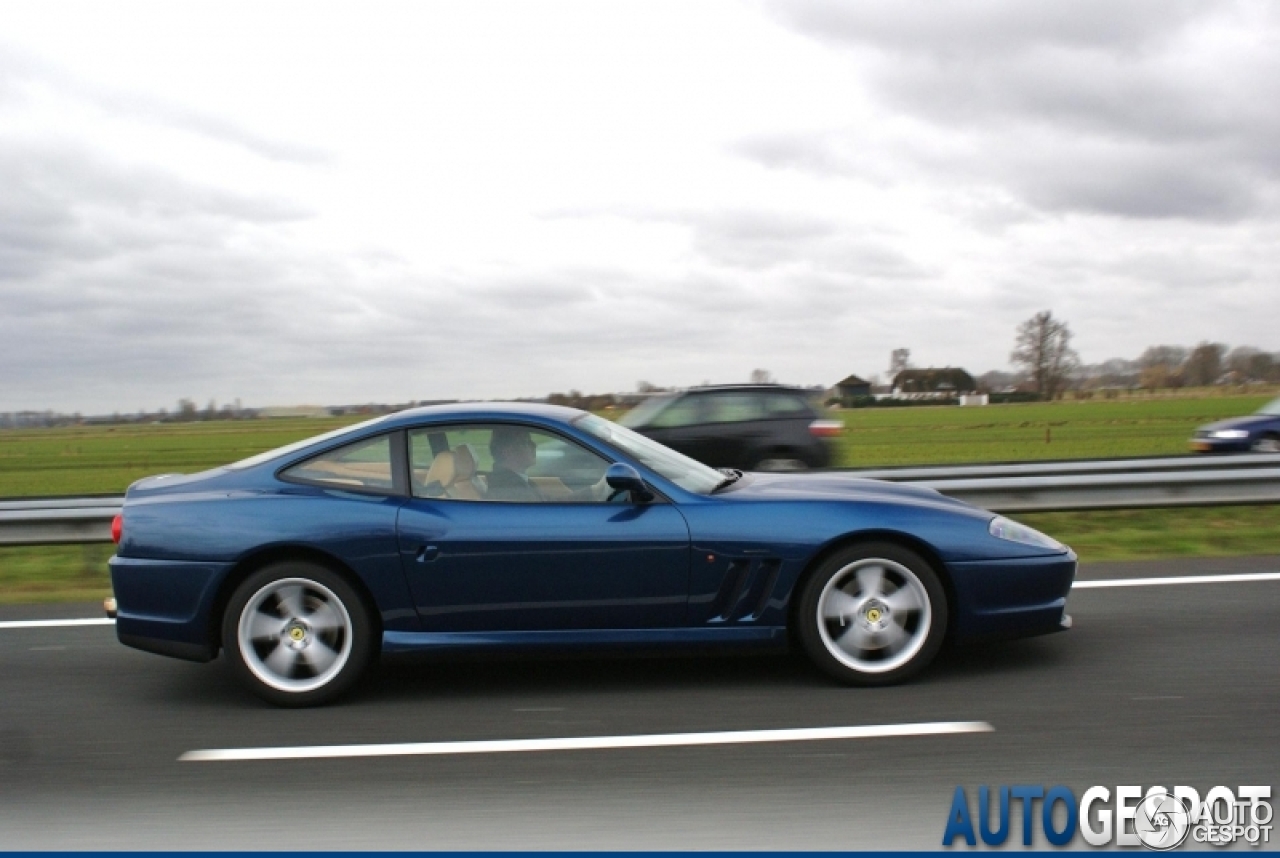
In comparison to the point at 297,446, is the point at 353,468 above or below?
below

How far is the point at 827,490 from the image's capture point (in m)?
5.28

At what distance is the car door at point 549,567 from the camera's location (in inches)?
192

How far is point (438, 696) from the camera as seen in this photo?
5125 mm

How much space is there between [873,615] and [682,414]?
29.8 feet

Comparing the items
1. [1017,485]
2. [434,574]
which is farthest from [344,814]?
[1017,485]

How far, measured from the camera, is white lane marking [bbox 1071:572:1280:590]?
7227mm

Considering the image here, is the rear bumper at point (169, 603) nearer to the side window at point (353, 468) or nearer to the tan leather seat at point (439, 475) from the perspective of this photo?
the side window at point (353, 468)

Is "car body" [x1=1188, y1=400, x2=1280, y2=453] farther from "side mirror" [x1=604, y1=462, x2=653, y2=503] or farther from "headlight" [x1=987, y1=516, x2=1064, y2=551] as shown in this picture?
"side mirror" [x1=604, y1=462, x2=653, y2=503]

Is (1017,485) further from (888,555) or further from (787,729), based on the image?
(787,729)

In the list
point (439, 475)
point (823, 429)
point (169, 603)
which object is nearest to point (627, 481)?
point (439, 475)

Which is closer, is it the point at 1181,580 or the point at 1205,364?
the point at 1181,580

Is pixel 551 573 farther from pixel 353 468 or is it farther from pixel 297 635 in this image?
pixel 297 635

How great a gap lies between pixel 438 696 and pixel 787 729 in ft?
5.41

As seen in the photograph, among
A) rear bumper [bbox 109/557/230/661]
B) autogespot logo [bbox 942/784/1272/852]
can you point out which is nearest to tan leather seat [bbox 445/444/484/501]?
rear bumper [bbox 109/557/230/661]
